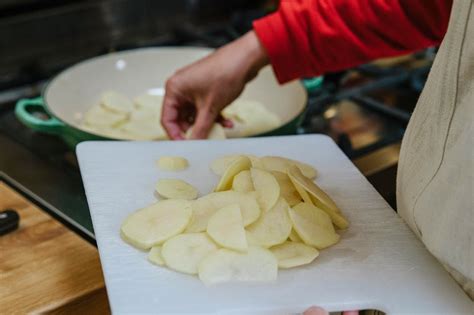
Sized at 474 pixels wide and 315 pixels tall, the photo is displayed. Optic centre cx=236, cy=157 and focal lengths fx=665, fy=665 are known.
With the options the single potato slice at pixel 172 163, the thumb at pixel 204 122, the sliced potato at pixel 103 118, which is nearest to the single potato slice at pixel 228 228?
the single potato slice at pixel 172 163

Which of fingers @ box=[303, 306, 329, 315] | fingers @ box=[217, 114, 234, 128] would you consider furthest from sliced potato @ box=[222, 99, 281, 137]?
fingers @ box=[303, 306, 329, 315]

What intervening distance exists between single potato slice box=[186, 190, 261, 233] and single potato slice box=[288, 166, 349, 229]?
1.9 inches

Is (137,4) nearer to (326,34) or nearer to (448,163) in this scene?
(326,34)

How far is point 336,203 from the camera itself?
0.68 meters

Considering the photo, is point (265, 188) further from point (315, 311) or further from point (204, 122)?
point (204, 122)

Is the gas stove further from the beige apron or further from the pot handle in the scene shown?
the beige apron

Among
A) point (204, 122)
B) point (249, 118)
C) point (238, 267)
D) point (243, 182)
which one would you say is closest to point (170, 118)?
point (204, 122)

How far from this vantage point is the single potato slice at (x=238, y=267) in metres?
0.55

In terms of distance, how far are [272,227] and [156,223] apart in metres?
0.10

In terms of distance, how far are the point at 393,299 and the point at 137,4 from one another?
964mm

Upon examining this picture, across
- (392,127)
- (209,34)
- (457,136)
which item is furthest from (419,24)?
(209,34)

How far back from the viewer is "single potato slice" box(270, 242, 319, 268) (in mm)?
567

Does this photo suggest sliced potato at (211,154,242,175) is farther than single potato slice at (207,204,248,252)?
Yes

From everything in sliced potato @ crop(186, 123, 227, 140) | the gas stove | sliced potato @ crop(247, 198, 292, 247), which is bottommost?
the gas stove
